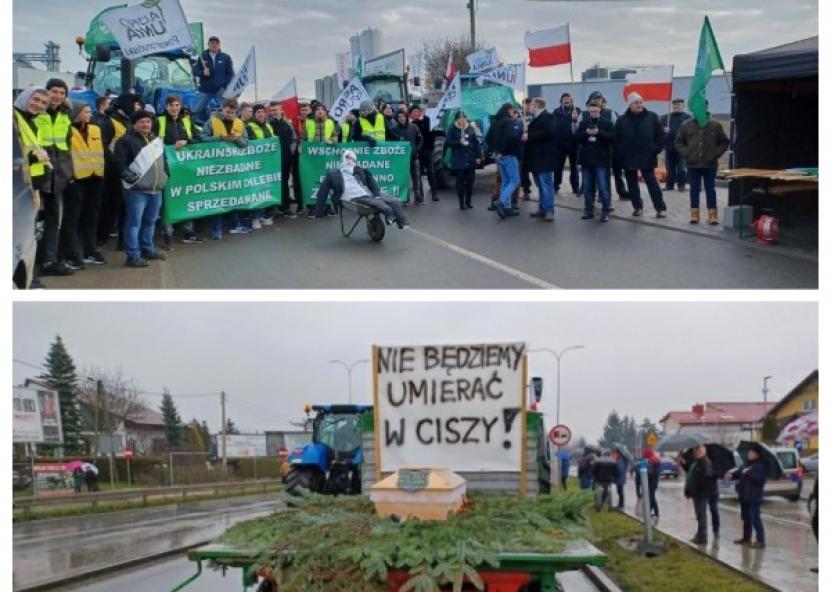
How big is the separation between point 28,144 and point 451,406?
4.65 m

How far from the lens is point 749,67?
12016 millimetres

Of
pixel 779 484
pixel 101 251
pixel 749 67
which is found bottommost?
pixel 779 484

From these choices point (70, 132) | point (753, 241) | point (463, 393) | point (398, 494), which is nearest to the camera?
point (398, 494)

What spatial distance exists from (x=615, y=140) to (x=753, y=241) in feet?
8.18

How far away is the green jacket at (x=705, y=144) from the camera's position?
12781 mm

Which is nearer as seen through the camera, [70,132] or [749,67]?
[70,132]

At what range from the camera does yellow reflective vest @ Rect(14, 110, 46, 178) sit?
874 cm

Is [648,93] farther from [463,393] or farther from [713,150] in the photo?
[463,393]

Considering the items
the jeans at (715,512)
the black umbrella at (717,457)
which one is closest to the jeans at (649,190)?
the black umbrella at (717,457)

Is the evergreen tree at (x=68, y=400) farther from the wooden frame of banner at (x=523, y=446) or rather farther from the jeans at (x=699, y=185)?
the wooden frame of banner at (x=523, y=446)

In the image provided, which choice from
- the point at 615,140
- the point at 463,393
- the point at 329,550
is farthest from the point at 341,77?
the point at 329,550

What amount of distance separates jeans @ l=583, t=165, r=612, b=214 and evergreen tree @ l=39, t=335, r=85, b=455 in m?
17.5

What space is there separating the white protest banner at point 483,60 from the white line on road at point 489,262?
6.00 metres

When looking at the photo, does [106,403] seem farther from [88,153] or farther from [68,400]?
[88,153]
